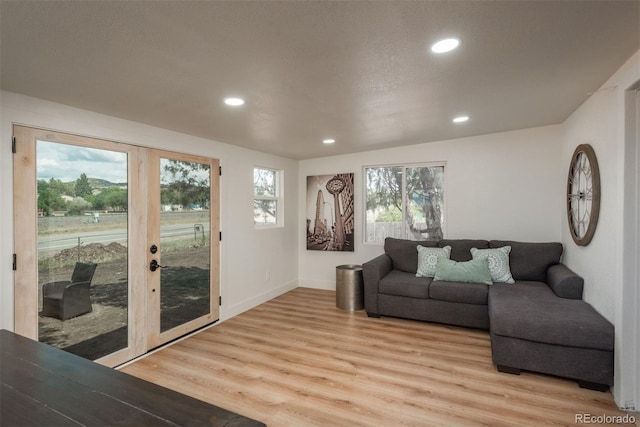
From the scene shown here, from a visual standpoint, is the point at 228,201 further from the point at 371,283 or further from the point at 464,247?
the point at 464,247

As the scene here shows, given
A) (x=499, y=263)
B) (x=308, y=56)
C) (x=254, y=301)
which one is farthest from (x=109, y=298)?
(x=499, y=263)

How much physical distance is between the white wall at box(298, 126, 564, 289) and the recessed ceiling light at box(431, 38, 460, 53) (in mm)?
2957

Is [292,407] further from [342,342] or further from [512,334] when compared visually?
[512,334]

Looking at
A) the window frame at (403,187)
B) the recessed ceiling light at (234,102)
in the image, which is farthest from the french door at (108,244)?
the window frame at (403,187)

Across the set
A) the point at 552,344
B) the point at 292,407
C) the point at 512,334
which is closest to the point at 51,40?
the point at 292,407

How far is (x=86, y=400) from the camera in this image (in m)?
0.98

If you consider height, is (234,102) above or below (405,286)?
above

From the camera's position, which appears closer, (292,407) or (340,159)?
(292,407)

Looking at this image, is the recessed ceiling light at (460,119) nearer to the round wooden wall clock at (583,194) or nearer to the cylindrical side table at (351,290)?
the round wooden wall clock at (583,194)

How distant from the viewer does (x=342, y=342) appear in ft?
11.0

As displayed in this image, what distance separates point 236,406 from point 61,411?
1.58 meters

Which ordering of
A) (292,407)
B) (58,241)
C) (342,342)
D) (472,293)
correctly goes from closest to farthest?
(292,407), (58,241), (342,342), (472,293)

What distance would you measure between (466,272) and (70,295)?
3.93 metres
